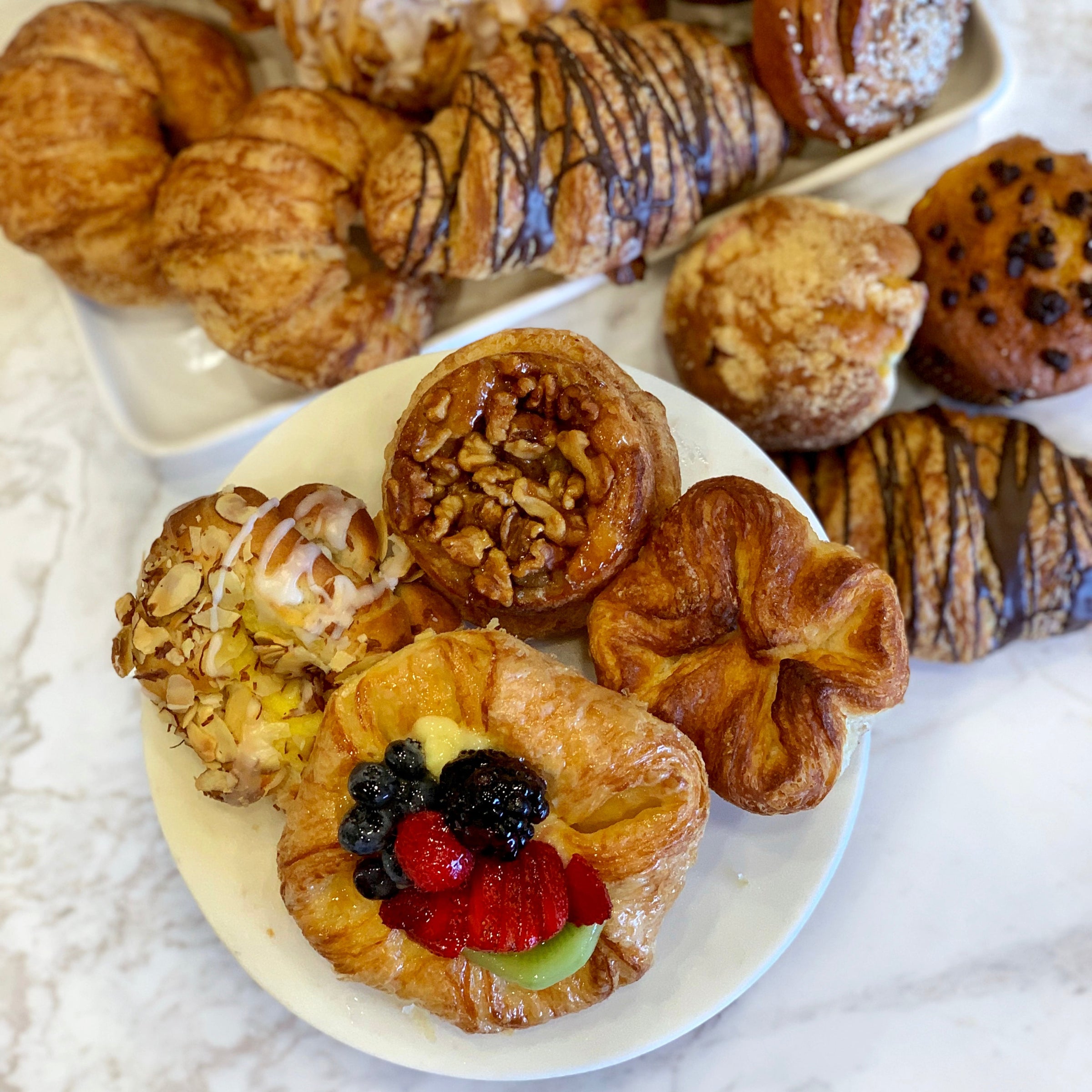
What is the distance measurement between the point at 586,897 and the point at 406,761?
28 centimetres

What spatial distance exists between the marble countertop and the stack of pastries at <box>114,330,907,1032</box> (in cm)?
70

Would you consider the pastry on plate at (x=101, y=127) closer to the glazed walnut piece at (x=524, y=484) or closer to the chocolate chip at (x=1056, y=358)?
the glazed walnut piece at (x=524, y=484)

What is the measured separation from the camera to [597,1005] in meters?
1.46

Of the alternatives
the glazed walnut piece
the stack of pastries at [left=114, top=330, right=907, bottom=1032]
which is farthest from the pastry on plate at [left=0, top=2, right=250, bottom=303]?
the glazed walnut piece

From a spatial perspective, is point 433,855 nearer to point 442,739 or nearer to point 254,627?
point 442,739

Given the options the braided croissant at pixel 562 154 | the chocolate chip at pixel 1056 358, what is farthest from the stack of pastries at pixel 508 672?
the chocolate chip at pixel 1056 358

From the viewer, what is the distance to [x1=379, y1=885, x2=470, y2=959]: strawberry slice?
1.22 meters

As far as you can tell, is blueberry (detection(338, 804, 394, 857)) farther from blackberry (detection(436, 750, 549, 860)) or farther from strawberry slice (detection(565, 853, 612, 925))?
strawberry slice (detection(565, 853, 612, 925))

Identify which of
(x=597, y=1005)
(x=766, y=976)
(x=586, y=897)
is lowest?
(x=766, y=976)

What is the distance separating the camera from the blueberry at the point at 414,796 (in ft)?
4.03

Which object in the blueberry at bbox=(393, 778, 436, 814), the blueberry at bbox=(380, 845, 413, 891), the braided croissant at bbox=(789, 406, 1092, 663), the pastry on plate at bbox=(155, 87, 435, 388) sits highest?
the pastry on plate at bbox=(155, 87, 435, 388)

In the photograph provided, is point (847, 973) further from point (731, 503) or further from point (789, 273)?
point (789, 273)

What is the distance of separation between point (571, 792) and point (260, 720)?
0.48m

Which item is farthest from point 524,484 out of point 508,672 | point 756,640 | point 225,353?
point 225,353
